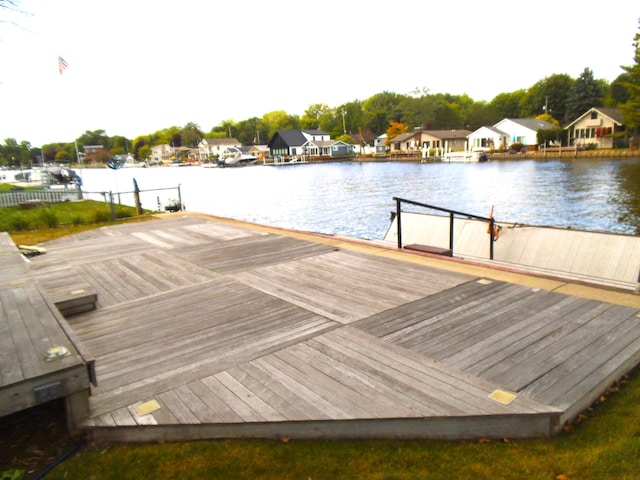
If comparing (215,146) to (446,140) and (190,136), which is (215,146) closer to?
(190,136)

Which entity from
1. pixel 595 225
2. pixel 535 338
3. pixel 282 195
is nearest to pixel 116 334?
Answer: pixel 535 338

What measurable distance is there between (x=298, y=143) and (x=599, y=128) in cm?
6266

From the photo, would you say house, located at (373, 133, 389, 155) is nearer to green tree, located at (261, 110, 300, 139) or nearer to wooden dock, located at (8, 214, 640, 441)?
green tree, located at (261, 110, 300, 139)

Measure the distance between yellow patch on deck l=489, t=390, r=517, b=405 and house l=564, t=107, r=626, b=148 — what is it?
64593 millimetres

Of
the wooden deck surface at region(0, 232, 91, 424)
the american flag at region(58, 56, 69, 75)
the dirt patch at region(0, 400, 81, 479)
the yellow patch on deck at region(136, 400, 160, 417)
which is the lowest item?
the dirt patch at region(0, 400, 81, 479)

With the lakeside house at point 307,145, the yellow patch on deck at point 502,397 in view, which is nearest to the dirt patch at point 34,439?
the yellow patch on deck at point 502,397

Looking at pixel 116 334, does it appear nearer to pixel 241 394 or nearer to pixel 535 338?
pixel 241 394

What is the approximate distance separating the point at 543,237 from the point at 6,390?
975 centimetres

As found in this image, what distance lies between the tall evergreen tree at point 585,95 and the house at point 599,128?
7.44 meters

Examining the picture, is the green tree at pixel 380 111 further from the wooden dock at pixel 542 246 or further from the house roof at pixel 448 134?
the wooden dock at pixel 542 246

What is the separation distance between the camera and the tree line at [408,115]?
68.1 m

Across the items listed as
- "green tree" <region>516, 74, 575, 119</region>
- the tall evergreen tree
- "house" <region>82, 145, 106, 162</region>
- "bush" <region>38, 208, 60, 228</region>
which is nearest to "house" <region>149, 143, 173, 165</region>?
"house" <region>82, 145, 106, 162</region>

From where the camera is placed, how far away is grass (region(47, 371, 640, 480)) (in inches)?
103

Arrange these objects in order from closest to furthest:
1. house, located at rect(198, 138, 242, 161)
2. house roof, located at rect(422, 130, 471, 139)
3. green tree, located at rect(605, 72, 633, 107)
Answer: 1. green tree, located at rect(605, 72, 633, 107)
2. house roof, located at rect(422, 130, 471, 139)
3. house, located at rect(198, 138, 242, 161)
